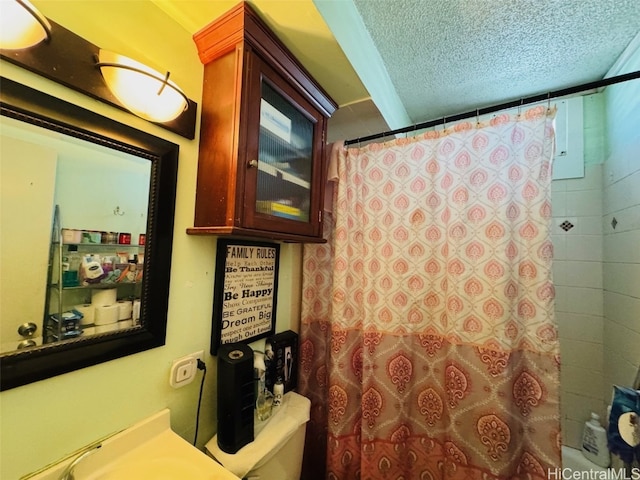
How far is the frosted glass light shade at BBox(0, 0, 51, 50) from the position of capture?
0.47m

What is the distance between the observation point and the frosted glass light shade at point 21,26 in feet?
1.55

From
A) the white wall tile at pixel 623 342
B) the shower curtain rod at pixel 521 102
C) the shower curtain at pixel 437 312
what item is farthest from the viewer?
the white wall tile at pixel 623 342

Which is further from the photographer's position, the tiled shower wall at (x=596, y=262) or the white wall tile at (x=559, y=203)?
the white wall tile at (x=559, y=203)

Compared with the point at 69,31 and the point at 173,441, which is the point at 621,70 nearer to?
the point at 69,31

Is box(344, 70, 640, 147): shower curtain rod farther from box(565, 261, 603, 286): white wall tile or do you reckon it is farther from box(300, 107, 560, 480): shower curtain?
box(565, 261, 603, 286): white wall tile

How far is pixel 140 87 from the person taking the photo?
0.67 meters

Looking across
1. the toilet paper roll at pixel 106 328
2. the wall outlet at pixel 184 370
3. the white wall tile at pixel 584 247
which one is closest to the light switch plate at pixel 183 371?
the wall outlet at pixel 184 370

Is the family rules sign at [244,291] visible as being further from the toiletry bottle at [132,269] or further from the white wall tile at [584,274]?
the white wall tile at [584,274]

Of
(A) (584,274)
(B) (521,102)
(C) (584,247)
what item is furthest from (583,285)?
(B) (521,102)

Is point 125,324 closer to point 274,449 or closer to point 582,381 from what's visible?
point 274,449

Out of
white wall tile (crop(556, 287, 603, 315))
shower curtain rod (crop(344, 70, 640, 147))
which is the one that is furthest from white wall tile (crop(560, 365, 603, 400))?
shower curtain rod (crop(344, 70, 640, 147))

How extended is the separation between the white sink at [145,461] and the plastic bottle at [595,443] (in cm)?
196

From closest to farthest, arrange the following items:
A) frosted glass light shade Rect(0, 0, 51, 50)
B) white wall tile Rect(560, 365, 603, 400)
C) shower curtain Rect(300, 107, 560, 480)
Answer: frosted glass light shade Rect(0, 0, 51, 50)
shower curtain Rect(300, 107, 560, 480)
white wall tile Rect(560, 365, 603, 400)

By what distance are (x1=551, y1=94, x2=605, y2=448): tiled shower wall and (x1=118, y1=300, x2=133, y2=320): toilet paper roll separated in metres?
2.21
